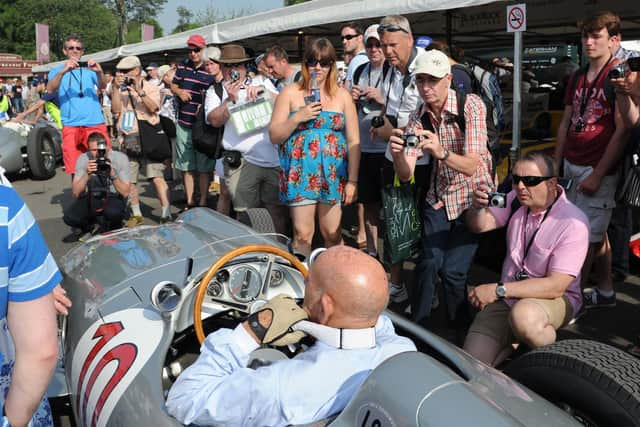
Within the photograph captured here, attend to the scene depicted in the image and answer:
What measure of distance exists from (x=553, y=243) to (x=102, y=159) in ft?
14.1

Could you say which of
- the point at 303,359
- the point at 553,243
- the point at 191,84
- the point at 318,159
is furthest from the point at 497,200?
the point at 191,84

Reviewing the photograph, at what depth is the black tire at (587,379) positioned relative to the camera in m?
2.07

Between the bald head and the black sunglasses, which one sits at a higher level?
the black sunglasses

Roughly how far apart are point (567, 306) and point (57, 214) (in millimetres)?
6471

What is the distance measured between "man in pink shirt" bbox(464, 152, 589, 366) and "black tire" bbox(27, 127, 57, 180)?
8.76 meters

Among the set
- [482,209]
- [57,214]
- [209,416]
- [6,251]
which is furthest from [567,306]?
[57,214]

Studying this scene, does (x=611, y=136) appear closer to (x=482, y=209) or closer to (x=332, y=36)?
(x=482, y=209)

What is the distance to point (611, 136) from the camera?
3.94m

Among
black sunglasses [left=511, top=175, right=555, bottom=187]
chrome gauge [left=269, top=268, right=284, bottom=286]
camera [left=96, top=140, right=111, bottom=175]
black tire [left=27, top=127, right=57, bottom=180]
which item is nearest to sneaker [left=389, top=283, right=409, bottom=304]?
black sunglasses [left=511, top=175, right=555, bottom=187]

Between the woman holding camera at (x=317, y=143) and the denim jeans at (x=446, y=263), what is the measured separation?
2.60 ft

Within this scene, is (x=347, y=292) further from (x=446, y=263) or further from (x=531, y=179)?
(x=446, y=263)

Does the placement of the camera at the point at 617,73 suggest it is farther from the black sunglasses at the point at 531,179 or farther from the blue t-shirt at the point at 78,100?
the blue t-shirt at the point at 78,100

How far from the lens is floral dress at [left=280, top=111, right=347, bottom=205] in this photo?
415 cm

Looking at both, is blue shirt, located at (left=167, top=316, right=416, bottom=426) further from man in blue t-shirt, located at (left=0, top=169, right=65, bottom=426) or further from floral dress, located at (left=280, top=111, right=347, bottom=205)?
floral dress, located at (left=280, top=111, right=347, bottom=205)
